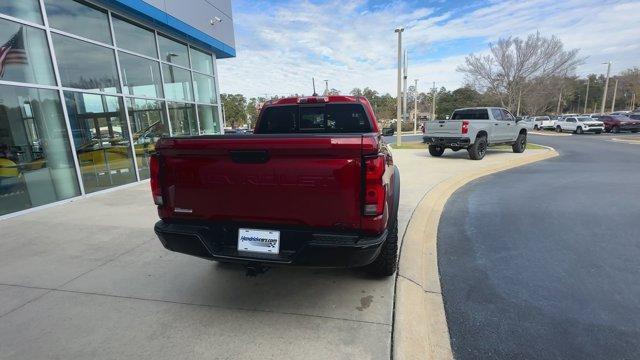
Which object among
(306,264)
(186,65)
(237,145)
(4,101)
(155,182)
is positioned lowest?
(306,264)

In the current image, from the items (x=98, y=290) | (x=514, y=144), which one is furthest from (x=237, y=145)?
(x=514, y=144)

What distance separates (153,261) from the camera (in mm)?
3740

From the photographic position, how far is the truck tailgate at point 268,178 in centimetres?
218

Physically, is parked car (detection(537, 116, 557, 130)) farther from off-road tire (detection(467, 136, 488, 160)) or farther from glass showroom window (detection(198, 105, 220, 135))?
glass showroom window (detection(198, 105, 220, 135))

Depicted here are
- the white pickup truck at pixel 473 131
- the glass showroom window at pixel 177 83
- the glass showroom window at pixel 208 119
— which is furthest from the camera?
the glass showroom window at pixel 208 119

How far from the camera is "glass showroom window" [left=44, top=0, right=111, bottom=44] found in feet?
22.4

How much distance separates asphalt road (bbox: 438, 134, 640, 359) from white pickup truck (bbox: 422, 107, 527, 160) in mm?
4598

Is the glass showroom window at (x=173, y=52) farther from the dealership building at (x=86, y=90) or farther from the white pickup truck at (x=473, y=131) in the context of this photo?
the white pickup truck at (x=473, y=131)

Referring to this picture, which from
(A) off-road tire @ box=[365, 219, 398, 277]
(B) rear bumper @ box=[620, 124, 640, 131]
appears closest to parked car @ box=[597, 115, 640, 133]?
(B) rear bumper @ box=[620, 124, 640, 131]

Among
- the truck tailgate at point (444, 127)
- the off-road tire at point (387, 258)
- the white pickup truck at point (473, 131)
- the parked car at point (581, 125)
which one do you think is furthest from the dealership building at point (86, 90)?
the parked car at point (581, 125)

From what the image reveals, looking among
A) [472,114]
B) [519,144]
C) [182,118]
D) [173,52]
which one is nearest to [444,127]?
[472,114]

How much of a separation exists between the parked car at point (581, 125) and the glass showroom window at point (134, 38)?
101 feet

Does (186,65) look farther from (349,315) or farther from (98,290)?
(349,315)

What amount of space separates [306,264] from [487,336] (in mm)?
1459
